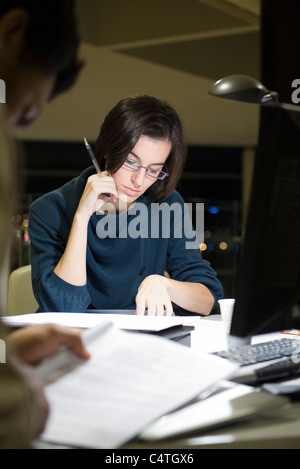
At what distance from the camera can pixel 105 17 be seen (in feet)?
16.9

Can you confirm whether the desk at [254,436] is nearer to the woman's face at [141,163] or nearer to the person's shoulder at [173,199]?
the woman's face at [141,163]

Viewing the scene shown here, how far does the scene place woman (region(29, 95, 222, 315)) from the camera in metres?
1.65

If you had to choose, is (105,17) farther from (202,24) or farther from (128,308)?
(128,308)

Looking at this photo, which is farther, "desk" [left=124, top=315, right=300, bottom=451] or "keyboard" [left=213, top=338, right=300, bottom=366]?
"keyboard" [left=213, top=338, right=300, bottom=366]

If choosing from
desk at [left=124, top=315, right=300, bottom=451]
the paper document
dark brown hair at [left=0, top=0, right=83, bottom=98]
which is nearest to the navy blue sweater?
Result: the paper document

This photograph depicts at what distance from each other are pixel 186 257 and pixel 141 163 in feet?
1.31

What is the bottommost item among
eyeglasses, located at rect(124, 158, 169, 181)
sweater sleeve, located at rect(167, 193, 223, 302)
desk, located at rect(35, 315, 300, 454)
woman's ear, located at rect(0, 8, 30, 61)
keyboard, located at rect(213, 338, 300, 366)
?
desk, located at rect(35, 315, 300, 454)

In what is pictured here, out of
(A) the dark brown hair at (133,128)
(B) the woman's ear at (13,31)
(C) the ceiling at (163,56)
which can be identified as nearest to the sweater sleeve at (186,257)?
(A) the dark brown hair at (133,128)

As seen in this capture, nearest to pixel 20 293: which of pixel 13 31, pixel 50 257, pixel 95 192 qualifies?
pixel 50 257

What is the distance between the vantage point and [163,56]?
19.0 ft

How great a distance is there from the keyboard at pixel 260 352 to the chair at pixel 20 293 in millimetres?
998

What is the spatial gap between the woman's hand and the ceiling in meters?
2.91

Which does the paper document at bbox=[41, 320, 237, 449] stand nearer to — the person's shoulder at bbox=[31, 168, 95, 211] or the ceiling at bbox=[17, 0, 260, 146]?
the person's shoulder at bbox=[31, 168, 95, 211]

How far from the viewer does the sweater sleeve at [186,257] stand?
1.89 meters
